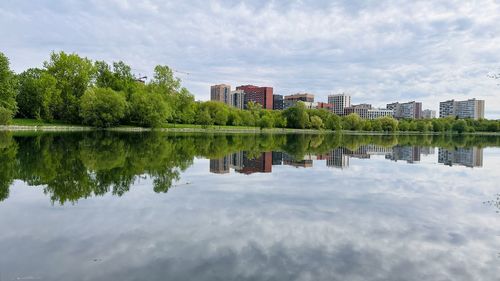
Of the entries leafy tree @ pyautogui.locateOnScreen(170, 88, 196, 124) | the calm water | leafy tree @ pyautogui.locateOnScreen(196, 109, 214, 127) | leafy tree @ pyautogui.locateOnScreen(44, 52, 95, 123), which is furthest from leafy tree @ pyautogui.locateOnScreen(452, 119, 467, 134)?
the calm water

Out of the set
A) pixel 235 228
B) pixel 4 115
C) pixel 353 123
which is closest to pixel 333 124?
pixel 353 123

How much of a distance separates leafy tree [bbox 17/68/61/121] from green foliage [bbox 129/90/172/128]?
14100 mm

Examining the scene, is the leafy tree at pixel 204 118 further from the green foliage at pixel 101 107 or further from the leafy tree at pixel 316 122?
the leafy tree at pixel 316 122

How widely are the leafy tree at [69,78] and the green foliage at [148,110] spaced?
10.8 meters

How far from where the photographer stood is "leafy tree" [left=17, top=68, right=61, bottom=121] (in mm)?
66938

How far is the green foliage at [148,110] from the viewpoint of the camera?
72.6m

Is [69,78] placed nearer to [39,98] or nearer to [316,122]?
[39,98]

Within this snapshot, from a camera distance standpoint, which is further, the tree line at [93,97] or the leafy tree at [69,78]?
the leafy tree at [69,78]

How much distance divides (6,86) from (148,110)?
2420cm

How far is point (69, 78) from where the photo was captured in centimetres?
7450

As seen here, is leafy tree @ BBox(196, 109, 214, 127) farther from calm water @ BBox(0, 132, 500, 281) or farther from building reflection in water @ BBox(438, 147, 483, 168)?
calm water @ BBox(0, 132, 500, 281)

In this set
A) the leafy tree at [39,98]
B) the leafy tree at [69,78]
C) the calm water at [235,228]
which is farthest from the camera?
the leafy tree at [69,78]

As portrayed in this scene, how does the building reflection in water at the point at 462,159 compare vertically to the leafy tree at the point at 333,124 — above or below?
below

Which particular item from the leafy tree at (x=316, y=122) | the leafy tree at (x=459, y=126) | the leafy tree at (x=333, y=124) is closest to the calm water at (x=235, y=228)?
the leafy tree at (x=316, y=122)
